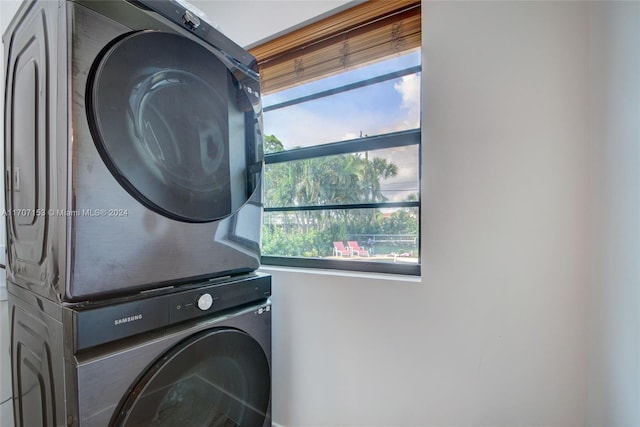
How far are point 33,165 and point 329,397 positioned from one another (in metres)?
1.35

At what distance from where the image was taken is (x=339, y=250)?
137 centimetres

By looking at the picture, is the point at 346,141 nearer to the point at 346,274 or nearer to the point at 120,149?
the point at 346,274

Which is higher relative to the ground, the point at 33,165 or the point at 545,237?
the point at 33,165

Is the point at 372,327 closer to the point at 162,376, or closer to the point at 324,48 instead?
the point at 162,376

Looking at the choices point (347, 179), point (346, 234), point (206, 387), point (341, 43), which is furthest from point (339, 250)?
point (341, 43)

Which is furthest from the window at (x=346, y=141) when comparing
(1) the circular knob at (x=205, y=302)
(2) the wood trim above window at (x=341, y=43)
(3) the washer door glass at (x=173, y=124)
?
(1) the circular knob at (x=205, y=302)

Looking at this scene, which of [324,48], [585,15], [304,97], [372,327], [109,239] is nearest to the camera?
[109,239]

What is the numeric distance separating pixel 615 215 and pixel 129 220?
1.26 metres

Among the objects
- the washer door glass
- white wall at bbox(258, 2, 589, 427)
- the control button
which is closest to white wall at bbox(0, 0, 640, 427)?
white wall at bbox(258, 2, 589, 427)

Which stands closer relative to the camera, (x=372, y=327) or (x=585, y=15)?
(x=585, y=15)

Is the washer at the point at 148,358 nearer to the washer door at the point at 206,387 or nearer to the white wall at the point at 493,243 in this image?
the washer door at the point at 206,387

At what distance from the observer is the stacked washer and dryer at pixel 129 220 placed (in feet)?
2.00

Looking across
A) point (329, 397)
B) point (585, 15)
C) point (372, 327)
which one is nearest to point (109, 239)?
point (372, 327)

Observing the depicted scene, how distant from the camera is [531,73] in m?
0.90
